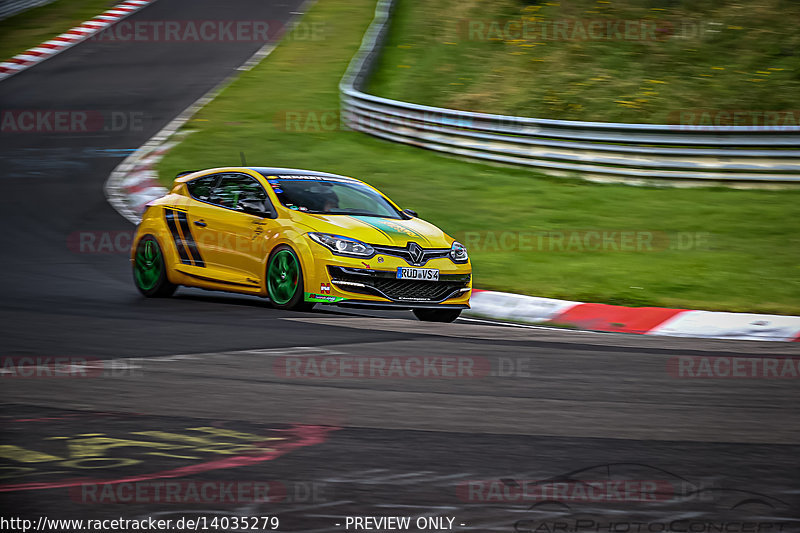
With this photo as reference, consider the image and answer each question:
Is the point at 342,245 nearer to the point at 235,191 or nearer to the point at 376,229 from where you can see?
the point at 376,229

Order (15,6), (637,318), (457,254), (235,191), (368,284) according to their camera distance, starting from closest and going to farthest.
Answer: (368,284) < (637,318) < (457,254) < (235,191) < (15,6)

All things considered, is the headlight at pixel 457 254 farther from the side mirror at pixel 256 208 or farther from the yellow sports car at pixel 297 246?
the side mirror at pixel 256 208

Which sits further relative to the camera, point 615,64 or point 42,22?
point 42,22

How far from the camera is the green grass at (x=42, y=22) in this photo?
32.0 m

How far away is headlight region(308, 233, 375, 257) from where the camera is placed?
10.1 metres

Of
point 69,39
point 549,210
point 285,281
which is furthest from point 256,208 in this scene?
point 69,39

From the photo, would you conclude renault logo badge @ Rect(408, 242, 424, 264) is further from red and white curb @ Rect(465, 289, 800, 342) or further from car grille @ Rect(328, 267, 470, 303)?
red and white curb @ Rect(465, 289, 800, 342)

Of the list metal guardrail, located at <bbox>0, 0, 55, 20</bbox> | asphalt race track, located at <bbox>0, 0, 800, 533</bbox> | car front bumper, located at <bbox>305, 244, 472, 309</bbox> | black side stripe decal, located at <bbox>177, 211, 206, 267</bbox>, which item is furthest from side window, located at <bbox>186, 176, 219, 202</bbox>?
metal guardrail, located at <bbox>0, 0, 55, 20</bbox>

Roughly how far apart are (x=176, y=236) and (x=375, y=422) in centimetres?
628

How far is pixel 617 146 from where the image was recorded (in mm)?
17609

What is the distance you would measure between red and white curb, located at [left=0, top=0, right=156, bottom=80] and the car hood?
20.3 m

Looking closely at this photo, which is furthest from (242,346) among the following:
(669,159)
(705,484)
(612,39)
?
(612,39)

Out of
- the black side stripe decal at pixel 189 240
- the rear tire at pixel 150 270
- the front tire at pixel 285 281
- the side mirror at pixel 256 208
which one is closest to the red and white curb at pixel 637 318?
the front tire at pixel 285 281

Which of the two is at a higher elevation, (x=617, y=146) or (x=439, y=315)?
(x=617, y=146)
